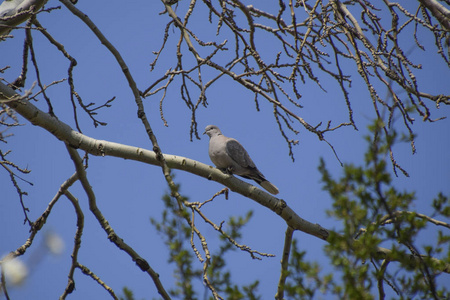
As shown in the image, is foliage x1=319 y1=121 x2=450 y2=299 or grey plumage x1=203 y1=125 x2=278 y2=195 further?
grey plumage x1=203 y1=125 x2=278 y2=195

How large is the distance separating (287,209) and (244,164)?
203cm

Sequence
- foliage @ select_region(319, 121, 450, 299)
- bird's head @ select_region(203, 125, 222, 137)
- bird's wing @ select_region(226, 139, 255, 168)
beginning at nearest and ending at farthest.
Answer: foliage @ select_region(319, 121, 450, 299), bird's wing @ select_region(226, 139, 255, 168), bird's head @ select_region(203, 125, 222, 137)

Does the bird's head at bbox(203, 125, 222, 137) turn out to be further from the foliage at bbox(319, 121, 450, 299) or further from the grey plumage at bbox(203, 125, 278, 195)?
the foliage at bbox(319, 121, 450, 299)

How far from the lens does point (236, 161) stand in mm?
5543

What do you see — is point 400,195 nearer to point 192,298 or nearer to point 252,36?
point 192,298

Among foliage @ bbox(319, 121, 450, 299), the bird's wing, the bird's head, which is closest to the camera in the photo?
foliage @ bbox(319, 121, 450, 299)

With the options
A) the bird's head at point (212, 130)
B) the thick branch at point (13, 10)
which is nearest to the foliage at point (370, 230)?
the thick branch at point (13, 10)

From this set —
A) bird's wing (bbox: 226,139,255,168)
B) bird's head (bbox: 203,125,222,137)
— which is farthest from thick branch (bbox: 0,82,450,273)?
bird's head (bbox: 203,125,222,137)

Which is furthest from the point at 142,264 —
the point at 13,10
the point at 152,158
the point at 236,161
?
the point at 236,161

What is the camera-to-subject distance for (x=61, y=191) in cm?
330

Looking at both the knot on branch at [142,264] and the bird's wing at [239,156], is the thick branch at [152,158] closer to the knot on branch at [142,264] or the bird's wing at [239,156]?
the knot on branch at [142,264]

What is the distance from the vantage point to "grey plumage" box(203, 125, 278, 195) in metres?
5.55

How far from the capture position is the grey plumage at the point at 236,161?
5.55 metres

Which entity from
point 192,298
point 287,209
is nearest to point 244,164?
point 287,209
